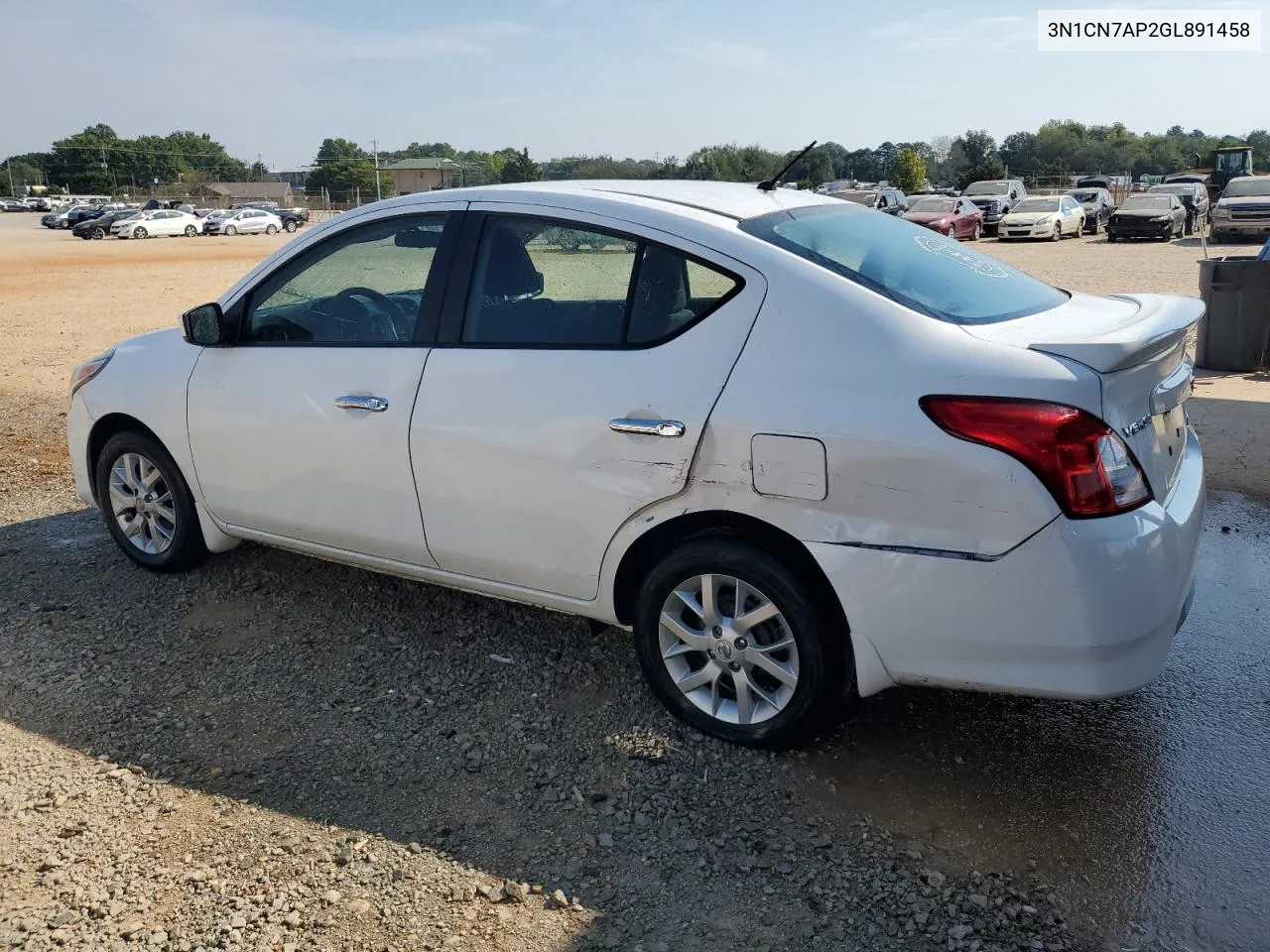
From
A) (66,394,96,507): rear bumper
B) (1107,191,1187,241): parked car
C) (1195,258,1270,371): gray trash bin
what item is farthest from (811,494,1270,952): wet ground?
(1107,191,1187,241): parked car

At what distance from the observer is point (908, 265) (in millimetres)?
3539

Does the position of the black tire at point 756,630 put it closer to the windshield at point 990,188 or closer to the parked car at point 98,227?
the windshield at point 990,188

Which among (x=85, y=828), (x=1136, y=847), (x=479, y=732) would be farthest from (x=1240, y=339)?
(x=85, y=828)

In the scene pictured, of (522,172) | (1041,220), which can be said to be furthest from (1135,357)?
(1041,220)

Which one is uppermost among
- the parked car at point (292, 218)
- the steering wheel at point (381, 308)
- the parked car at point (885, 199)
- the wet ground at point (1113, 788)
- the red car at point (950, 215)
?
the parked car at point (292, 218)

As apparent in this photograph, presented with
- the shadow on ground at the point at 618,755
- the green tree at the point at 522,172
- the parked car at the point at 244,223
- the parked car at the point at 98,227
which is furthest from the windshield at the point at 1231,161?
the parked car at the point at 98,227

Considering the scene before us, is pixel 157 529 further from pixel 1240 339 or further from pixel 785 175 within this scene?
pixel 1240 339

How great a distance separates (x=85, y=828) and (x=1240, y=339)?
9958mm

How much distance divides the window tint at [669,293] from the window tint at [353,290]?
0.93m

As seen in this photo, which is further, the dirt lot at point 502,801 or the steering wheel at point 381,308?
the steering wheel at point 381,308

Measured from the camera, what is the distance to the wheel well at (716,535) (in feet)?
10.6

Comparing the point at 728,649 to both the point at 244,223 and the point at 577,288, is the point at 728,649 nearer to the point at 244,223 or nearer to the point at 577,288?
the point at 577,288

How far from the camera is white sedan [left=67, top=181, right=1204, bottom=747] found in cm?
290

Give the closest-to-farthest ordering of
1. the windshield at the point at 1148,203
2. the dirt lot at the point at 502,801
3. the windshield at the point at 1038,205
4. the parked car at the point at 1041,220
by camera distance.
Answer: the dirt lot at the point at 502,801 → the windshield at the point at 1148,203 → the parked car at the point at 1041,220 → the windshield at the point at 1038,205
